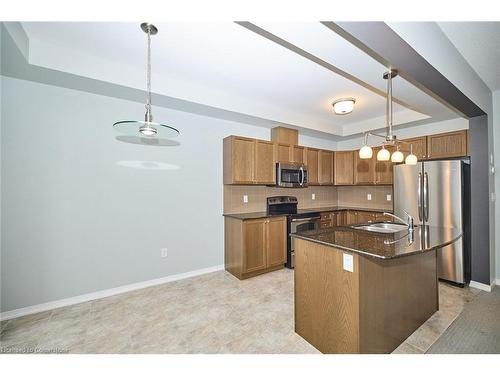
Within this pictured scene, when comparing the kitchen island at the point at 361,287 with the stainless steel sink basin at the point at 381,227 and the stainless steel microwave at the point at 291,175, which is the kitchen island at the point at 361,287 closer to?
the stainless steel sink basin at the point at 381,227

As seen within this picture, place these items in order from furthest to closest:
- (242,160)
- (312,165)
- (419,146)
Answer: (312,165) → (419,146) → (242,160)

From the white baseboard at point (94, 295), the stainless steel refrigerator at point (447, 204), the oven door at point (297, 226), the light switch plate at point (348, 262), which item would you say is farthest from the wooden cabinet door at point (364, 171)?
the white baseboard at point (94, 295)

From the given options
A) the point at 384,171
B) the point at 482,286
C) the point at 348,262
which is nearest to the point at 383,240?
the point at 348,262

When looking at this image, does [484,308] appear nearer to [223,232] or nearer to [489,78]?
[489,78]

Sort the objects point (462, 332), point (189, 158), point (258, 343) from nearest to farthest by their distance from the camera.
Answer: point (258, 343) → point (462, 332) → point (189, 158)

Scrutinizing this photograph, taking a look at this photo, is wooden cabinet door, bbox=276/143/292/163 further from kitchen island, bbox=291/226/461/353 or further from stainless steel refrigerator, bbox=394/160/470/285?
kitchen island, bbox=291/226/461/353

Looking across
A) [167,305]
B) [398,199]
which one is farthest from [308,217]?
[167,305]

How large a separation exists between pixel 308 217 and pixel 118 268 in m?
3.05

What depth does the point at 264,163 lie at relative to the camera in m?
3.85

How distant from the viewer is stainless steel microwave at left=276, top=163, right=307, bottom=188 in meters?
3.96

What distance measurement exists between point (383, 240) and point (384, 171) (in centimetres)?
297

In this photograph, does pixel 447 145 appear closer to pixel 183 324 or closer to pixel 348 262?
pixel 348 262

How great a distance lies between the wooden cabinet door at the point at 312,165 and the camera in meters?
4.47
